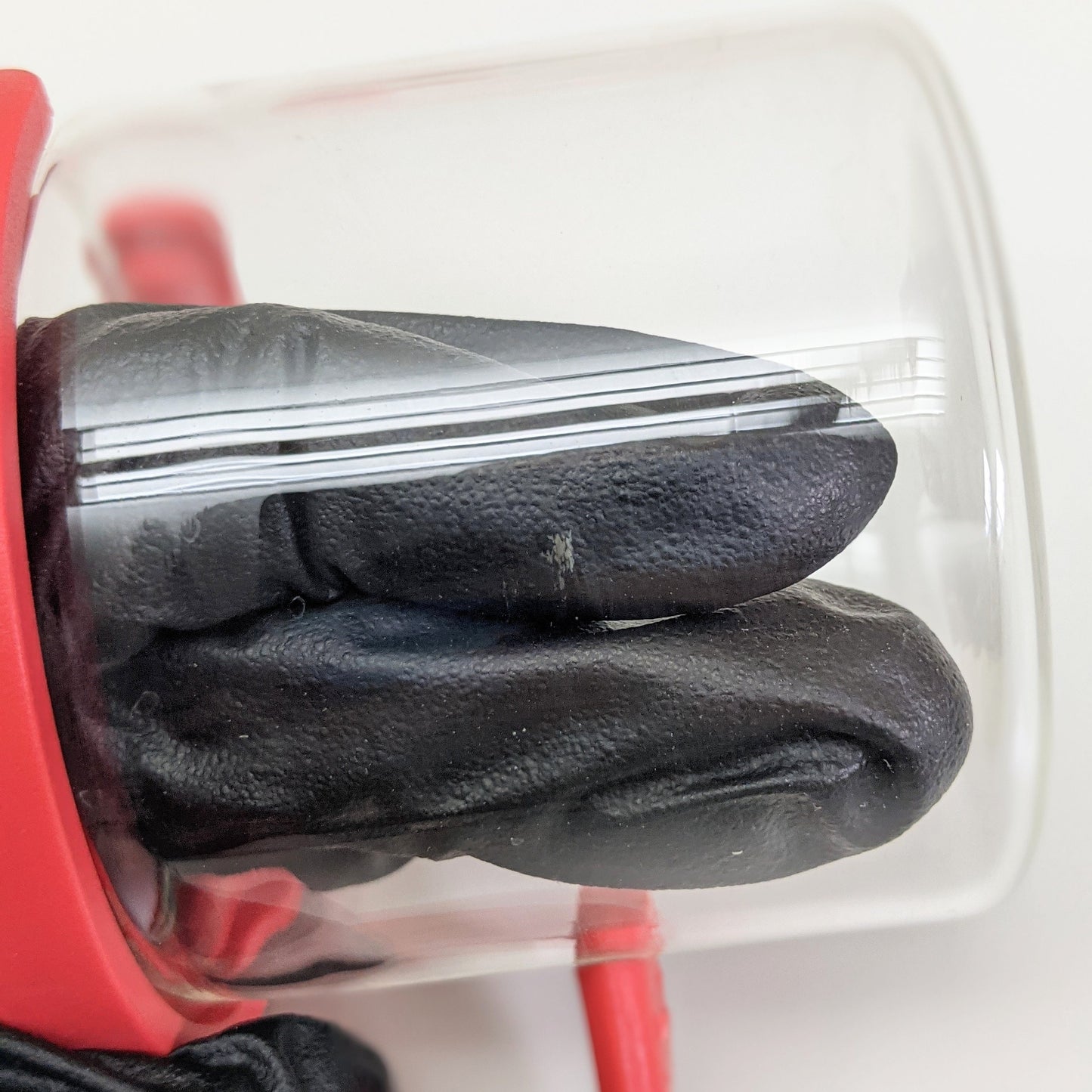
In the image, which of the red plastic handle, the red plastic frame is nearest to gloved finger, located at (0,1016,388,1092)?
the red plastic frame

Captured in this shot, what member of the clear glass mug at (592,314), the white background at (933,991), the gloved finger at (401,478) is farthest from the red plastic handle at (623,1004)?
the gloved finger at (401,478)

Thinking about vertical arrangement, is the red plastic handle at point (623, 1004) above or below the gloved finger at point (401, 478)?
below

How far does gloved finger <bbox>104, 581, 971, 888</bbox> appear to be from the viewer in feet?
1.25

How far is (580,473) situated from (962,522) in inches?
7.9

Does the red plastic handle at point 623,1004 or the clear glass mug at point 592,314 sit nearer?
the clear glass mug at point 592,314

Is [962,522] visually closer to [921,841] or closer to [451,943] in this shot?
[921,841]

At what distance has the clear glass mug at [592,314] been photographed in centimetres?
41

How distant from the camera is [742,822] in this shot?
0.42 metres

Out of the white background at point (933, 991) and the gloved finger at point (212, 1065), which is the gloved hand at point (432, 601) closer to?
the gloved finger at point (212, 1065)

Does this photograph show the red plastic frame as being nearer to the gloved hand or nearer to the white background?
the gloved hand

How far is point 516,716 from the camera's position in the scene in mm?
385

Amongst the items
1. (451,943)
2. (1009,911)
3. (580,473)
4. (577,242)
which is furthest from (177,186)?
(1009,911)

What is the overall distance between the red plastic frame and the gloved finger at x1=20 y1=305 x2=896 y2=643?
0.03 m

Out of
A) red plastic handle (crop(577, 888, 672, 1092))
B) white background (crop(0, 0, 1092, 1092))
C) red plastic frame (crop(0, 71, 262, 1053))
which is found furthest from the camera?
white background (crop(0, 0, 1092, 1092))
